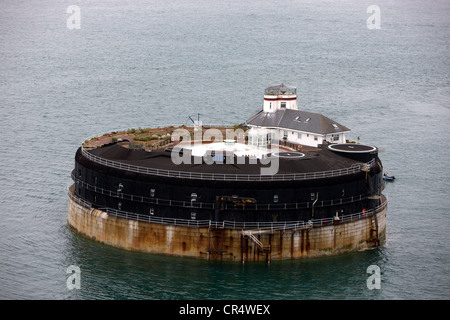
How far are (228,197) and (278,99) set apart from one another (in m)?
29.8

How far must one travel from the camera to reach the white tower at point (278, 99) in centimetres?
12581

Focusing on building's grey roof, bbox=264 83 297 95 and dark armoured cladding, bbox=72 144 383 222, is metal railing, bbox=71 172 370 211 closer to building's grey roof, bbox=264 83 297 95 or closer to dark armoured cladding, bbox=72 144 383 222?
dark armoured cladding, bbox=72 144 383 222

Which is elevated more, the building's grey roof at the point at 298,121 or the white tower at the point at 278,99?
the white tower at the point at 278,99

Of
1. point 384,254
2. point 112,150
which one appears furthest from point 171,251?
point 384,254

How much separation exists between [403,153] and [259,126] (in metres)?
35.0

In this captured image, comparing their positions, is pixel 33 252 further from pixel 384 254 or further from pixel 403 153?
pixel 403 153

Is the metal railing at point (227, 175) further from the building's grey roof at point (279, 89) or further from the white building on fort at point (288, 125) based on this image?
the building's grey roof at point (279, 89)

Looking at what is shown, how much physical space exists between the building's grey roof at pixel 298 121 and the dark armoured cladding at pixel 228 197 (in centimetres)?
1576

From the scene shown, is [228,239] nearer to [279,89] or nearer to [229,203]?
[229,203]

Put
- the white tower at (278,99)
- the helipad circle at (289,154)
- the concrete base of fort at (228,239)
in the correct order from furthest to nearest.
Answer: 1. the white tower at (278,99)
2. the helipad circle at (289,154)
3. the concrete base of fort at (228,239)

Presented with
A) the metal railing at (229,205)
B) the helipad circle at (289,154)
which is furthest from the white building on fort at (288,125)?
the metal railing at (229,205)

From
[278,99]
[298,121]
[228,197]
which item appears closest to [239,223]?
[228,197]

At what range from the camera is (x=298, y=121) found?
4815 inches

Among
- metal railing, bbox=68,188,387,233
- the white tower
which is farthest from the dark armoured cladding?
the white tower
